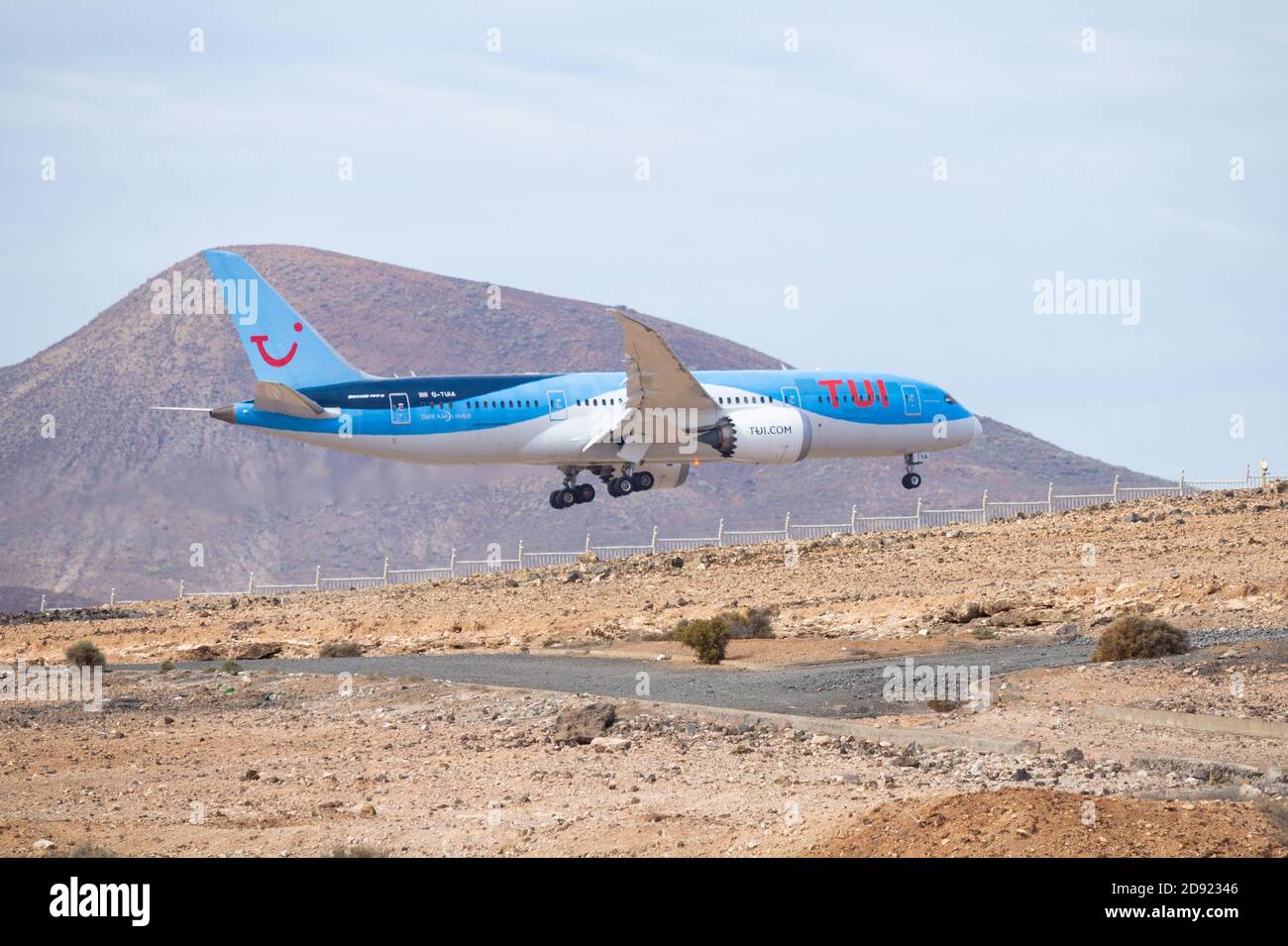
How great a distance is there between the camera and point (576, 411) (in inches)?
1868

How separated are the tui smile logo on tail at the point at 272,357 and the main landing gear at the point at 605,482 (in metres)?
7.90

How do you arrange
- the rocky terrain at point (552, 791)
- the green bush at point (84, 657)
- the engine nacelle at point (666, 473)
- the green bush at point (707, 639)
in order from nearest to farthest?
Result: the rocky terrain at point (552, 791) → the green bush at point (707, 639) → the green bush at point (84, 657) → the engine nacelle at point (666, 473)

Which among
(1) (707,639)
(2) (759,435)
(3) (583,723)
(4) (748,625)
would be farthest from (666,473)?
(3) (583,723)

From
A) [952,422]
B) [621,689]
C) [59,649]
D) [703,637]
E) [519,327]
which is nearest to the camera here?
[621,689]

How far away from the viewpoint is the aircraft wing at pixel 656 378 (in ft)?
147

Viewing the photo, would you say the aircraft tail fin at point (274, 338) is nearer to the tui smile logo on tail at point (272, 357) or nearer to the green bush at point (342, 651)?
the tui smile logo on tail at point (272, 357)

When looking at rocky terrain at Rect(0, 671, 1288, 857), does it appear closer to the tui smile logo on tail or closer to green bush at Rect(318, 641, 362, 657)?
green bush at Rect(318, 641, 362, 657)

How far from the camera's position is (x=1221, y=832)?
12398mm

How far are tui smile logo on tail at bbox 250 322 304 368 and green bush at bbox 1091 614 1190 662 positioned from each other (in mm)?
28495

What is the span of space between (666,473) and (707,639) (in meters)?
19.1

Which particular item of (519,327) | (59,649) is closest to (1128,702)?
(59,649)

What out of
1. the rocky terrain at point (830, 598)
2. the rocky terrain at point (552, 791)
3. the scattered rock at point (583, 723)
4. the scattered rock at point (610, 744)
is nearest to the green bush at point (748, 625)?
the rocky terrain at point (830, 598)
